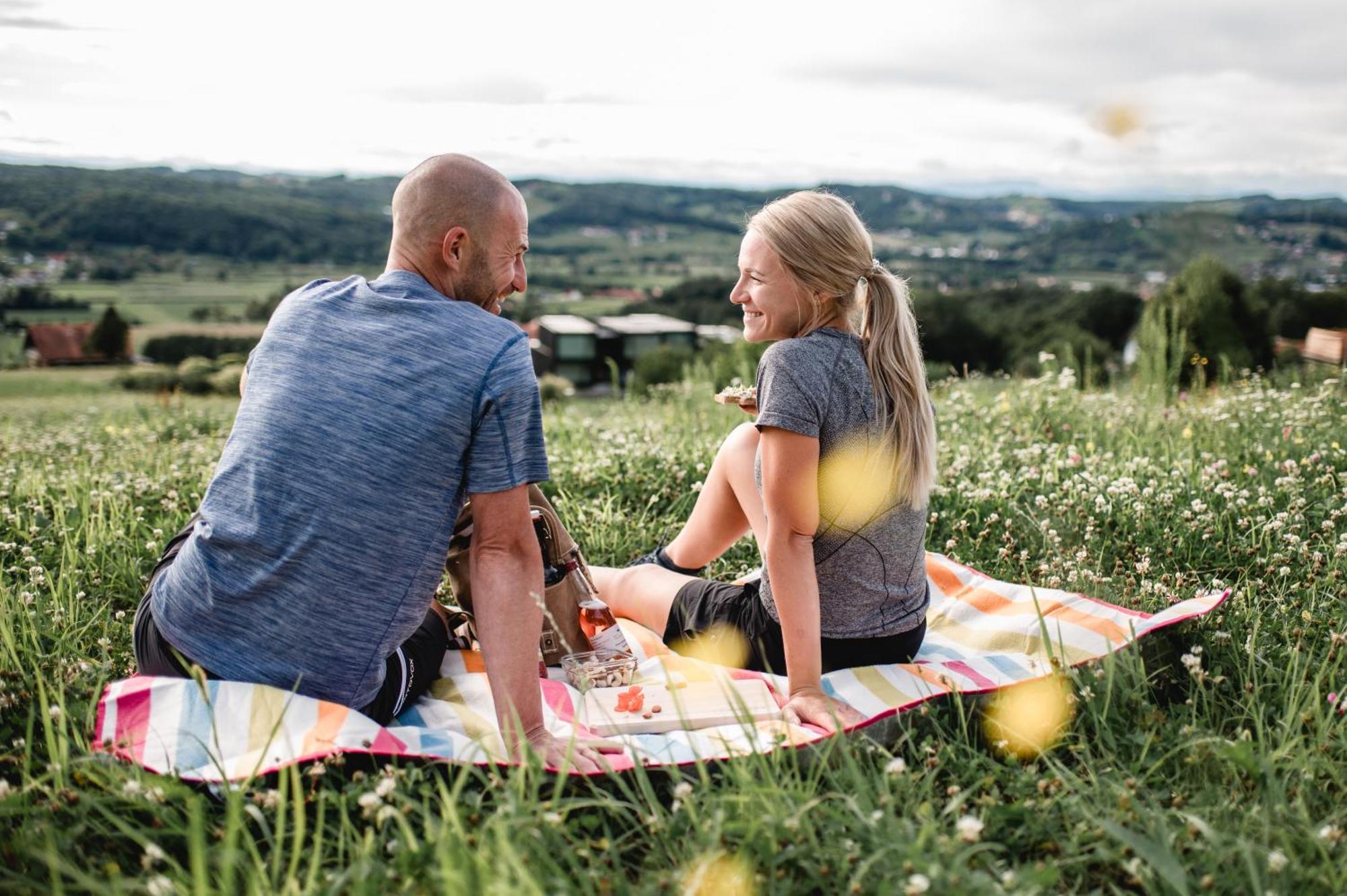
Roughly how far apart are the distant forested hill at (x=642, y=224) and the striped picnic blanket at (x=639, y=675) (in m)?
32.2

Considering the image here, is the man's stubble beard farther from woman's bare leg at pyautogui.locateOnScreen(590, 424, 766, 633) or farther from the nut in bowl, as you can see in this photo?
the nut in bowl

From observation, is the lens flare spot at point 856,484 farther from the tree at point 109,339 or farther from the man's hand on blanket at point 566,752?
the tree at point 109,339

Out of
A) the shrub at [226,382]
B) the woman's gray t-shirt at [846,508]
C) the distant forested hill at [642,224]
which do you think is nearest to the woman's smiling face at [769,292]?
the woman's gray t-shirt at [846,508]

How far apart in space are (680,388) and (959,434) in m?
4.98

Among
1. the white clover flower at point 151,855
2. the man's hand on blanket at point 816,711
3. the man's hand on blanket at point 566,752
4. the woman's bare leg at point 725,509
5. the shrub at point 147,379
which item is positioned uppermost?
the woman's bare leg at point 725,509

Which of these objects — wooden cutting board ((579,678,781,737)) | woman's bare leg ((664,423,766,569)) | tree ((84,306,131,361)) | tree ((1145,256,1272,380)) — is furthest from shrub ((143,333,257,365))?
wooden cutting board ((579,678,781,737))

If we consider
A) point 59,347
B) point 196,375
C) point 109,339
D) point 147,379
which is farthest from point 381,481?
point 109,339

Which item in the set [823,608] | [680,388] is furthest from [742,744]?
[680,388]

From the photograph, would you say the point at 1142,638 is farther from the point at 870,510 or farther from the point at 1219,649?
the point at 870,510

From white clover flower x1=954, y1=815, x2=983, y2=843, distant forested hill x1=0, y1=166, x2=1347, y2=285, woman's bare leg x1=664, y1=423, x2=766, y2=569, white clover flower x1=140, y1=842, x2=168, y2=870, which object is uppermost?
distant forested hill x1=0, y1=166, x2=1347, y2=285

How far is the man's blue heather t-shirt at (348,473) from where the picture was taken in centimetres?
243

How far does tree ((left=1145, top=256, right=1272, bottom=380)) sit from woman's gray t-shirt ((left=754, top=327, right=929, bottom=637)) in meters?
20.9

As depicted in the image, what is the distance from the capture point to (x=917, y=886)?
1.77 meters

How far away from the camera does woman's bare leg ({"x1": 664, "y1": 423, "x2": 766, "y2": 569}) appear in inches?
143
